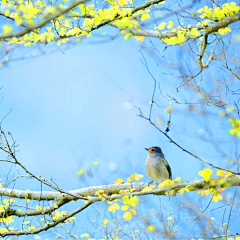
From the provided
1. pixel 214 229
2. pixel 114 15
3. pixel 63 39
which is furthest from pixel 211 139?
pixel 63 39

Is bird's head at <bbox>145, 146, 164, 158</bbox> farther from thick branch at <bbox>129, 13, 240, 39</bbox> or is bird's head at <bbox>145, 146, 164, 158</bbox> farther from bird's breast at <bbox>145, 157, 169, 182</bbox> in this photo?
thick branch at <bbox>129, 13, 240, 39</bbox>

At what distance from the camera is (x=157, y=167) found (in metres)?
6.77

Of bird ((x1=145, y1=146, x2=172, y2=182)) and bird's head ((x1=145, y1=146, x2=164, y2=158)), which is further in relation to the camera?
bird's head ((x1=145, y1=146, x2=164, y2=158))

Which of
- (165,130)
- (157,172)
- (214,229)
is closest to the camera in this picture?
(165,130)

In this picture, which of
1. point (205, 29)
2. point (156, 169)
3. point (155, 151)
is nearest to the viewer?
point (205, 29)

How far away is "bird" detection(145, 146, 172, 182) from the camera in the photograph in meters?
6.78

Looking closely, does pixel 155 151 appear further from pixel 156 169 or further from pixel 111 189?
pixel 111 189

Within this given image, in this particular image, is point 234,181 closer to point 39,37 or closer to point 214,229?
point 214,229

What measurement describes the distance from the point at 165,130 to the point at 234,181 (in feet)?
6.35

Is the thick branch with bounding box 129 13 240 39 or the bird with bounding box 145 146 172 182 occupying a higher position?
the thick branch with bounding box 129 13 240 39

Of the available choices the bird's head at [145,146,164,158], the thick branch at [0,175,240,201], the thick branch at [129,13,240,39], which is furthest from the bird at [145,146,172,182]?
the thick branch at [129,13,240,39]

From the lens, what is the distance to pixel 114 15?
572 cm

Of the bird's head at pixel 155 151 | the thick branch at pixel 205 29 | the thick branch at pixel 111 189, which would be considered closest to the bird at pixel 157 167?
the bird's head at pixel 155 151

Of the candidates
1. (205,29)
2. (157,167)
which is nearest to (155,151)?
(157,167)
